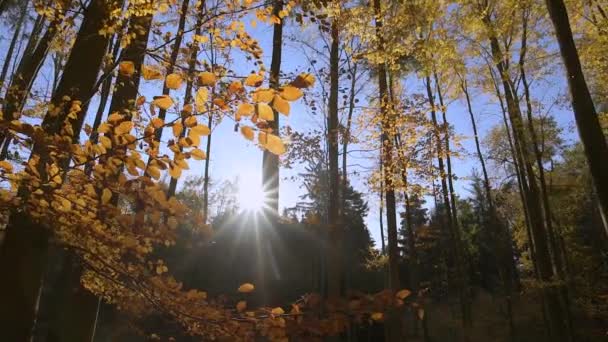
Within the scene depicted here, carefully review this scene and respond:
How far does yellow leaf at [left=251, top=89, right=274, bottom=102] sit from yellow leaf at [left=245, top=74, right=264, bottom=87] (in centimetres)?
3

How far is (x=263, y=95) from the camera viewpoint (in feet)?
3.34

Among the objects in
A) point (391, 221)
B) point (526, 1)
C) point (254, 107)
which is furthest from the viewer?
point (391, 221)

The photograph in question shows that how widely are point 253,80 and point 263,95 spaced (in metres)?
0.06

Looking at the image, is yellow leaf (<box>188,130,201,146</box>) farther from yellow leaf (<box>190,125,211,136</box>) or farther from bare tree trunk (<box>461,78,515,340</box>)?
bare tree trunk (<box>461,78,515,340</box>)

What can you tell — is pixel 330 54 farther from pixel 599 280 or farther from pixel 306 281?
pixel 599 280

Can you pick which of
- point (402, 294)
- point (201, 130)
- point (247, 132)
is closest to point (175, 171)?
point (201, 130)

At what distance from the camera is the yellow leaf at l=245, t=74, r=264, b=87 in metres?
1.02

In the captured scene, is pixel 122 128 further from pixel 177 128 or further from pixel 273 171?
pixel 273 171

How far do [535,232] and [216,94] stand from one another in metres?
11.2

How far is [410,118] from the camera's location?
8.77 metres

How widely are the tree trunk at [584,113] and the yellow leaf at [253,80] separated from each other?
489 centimetres

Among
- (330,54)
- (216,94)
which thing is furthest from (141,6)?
(330,54)

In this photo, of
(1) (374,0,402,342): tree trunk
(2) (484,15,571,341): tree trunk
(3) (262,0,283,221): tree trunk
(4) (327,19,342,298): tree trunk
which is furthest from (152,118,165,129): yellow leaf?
(2) (484,15,571,341): tree trunk

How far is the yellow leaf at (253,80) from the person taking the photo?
102 cm
